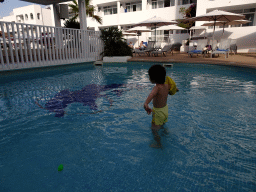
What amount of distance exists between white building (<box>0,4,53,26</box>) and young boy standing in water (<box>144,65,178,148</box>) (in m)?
43.7

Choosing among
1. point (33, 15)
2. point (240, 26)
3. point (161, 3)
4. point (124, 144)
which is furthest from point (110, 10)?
point (124, 144)

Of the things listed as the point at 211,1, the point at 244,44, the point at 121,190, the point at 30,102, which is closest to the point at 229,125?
the point at 121,190

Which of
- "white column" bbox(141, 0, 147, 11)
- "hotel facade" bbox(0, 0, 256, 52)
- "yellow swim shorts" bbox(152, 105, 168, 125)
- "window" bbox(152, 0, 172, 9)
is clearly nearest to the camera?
"yellow swim shorts" bbox(152, 105, 168, 125)

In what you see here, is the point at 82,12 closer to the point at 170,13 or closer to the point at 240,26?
the point at 170,13

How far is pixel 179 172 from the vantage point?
1871mm

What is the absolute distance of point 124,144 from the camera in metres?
2.45

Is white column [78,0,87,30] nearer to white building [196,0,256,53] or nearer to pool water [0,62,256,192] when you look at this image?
pool water [0,62,256,192]

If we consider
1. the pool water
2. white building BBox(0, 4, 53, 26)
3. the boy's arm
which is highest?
white building BBox(0, 4, 53, 26)

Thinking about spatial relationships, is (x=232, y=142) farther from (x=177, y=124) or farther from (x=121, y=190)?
(x=121, y=190)

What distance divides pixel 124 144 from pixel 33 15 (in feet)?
146

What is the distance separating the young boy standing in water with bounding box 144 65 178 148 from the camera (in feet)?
7.05

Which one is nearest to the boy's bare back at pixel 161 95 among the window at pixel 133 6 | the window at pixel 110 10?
the window at pixel 133 6

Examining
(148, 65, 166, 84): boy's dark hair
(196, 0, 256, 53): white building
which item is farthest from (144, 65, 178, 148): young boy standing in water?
(196, 0, 256, 53): white building

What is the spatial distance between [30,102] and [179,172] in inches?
150
